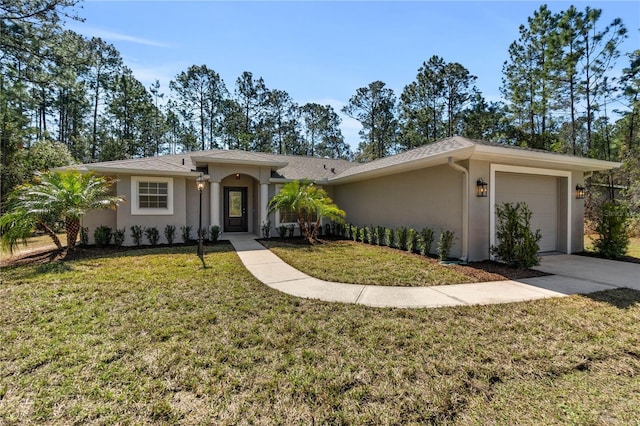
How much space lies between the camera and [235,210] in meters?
13.7

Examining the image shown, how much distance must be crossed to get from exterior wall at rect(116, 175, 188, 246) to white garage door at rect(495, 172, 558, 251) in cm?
1062

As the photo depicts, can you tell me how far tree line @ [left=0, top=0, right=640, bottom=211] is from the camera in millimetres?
11102

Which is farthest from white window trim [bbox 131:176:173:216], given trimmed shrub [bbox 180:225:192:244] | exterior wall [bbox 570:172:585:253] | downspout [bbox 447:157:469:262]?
exterior wall [bbox 570:172:585:253]

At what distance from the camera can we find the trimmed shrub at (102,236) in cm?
951

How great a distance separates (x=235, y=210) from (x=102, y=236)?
5368 millimetres

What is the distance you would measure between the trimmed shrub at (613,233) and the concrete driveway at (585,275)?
1.72ft

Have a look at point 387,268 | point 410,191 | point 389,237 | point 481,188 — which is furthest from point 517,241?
point 389,237

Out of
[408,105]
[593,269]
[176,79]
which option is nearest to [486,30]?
[593,269]

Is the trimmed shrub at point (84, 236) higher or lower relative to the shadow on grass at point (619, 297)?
higher

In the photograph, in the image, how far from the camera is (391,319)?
3.83m

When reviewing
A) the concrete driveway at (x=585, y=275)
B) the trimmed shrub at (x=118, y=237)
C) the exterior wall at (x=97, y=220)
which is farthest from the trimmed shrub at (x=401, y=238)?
the exterior wall at (x=97, y=220)

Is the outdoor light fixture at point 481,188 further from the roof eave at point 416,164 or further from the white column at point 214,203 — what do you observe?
the white column at point 214,203

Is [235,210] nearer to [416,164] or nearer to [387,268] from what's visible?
[416,164]

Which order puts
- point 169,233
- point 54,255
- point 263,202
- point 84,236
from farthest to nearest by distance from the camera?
point 263,202
point 169,233
point 84,236
point 54,255
